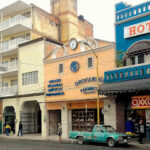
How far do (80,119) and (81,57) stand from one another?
624 cm

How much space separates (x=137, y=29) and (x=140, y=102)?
6152 mm

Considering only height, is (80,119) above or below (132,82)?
below

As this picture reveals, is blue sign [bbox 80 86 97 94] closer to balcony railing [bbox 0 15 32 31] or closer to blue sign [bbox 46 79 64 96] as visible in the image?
blue sign [bbox 46 79 64 96]

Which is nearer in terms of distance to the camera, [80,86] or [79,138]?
[79,138]

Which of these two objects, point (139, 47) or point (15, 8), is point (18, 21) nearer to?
point (15, 8)

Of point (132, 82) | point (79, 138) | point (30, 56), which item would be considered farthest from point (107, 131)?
point (30, 56)

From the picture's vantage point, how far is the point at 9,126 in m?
32.6

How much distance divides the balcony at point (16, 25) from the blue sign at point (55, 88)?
997 centimetres

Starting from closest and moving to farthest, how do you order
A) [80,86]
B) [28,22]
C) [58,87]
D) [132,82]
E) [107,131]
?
[107,131] < [132,82] < [80,86] < [58,87] < [28,22]

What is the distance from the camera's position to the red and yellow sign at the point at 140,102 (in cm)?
2048

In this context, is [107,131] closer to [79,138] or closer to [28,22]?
[79,138]

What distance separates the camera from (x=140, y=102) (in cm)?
2095

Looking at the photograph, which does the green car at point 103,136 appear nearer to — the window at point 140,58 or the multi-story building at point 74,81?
the multi-story building at point 74,81

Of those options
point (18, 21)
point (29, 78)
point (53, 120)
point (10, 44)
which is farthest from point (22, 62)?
point (53, 120)
